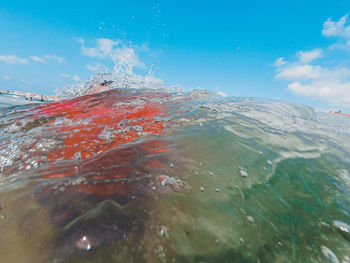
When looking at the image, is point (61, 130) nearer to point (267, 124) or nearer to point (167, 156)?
point (167, 156)

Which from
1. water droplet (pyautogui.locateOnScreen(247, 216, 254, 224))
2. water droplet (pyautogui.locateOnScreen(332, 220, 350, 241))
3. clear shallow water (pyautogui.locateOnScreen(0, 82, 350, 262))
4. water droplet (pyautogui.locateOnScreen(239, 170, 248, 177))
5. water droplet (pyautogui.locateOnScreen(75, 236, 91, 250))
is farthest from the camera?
water droplet (pyautogui.locateOnScreen(239, 170, 248, 177))

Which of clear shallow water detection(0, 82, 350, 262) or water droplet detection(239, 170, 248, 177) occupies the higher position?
water droplet detection(239, 170, 248, 177)

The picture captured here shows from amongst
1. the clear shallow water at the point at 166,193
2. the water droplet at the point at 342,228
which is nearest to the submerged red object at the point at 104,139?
the clear shallow water at the point at 166,193

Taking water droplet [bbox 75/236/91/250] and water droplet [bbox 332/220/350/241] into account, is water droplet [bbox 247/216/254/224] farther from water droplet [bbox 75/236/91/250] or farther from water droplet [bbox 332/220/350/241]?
water droplet [bbox 75/236/91/250]

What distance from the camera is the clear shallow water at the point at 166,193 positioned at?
1.60 meters

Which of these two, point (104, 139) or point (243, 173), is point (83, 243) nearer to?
point (104, 139)

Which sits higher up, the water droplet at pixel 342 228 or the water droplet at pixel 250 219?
the water droplet at pixel 250 219

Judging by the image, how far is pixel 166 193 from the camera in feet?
7.77

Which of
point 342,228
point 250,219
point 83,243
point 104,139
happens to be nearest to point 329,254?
point 342,228

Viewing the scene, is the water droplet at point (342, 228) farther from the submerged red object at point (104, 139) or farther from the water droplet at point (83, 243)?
the water droplet at point (83, 243)

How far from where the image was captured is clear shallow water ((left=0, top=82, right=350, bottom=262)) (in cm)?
160

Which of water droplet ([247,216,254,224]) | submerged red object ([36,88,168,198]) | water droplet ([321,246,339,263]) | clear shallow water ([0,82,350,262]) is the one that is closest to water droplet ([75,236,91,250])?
clear shallow water ([0,82,350,262])

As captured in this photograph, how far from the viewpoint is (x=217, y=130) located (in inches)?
205

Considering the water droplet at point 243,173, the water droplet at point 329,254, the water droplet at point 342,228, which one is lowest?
the water droplet at point 329,254
